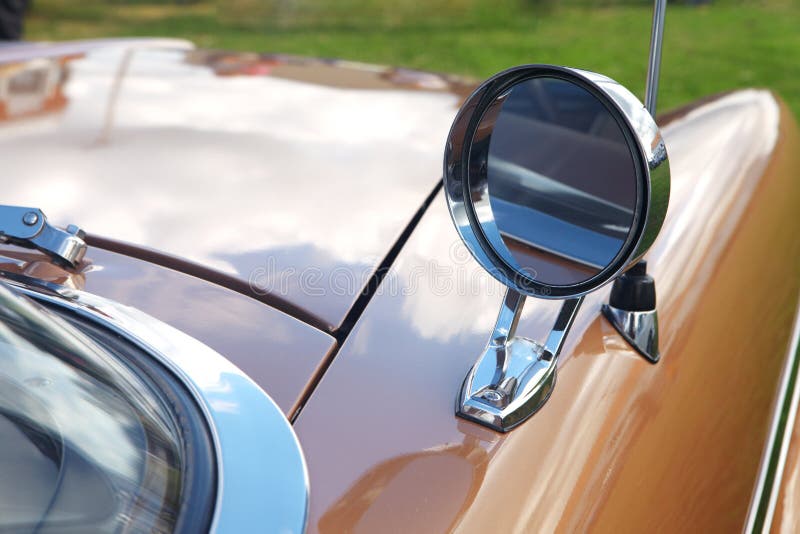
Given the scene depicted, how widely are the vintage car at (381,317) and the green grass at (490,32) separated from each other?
486 centimetres

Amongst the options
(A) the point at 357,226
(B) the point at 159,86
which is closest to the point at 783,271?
(A) the point at 357,226

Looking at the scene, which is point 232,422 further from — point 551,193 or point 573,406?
point 551,193

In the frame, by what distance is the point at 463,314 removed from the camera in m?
1.20

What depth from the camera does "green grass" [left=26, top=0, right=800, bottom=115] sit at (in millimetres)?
6984

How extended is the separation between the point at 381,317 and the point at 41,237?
1.59ft

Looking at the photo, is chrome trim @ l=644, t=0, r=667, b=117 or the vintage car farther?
chrome trim @ l=644, t=0, r=667, b=117

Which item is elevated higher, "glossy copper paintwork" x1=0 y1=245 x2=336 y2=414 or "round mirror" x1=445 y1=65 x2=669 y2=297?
"round mirror" x1=445 y1=65 x2=669 y2=297

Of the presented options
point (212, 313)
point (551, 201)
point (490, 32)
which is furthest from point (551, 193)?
point (490, 32)

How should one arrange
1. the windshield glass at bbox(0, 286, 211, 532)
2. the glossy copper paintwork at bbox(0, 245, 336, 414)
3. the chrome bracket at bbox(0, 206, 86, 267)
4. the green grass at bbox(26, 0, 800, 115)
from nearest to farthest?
the windshield glass at bbox(0, 286, 211, 532), the glossy copper paintwork at bbox(0, 245, 336, 414), the chrome bracket at bbox(0, 206, 86, 267), the green grass at bbox(26, 0, 800, 115)

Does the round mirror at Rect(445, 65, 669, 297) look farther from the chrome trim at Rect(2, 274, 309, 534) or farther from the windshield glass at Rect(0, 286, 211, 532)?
the windshield glass at Rect(0, 286, 211, 532)

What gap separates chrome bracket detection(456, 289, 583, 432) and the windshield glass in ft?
1.17

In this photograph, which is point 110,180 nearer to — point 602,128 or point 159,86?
point 159,86

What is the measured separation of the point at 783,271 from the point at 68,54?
1.85m

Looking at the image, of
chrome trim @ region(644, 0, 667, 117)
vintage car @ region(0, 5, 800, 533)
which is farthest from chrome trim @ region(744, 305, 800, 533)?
chrome trim @ region(644, 0, 667, 117)
